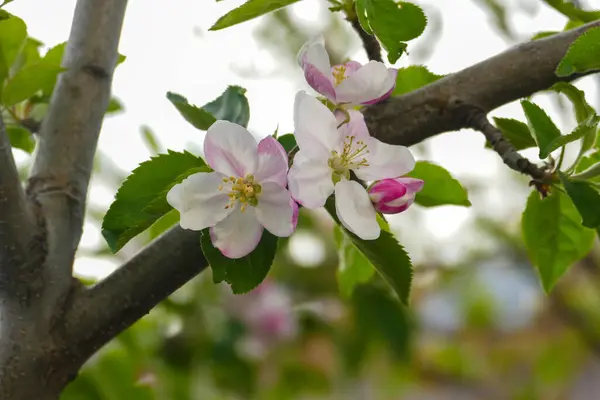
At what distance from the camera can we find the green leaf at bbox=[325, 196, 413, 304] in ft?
1.00

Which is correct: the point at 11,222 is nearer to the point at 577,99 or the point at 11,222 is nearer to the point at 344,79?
the point at 344,79

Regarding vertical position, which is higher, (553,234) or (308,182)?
(308,182)

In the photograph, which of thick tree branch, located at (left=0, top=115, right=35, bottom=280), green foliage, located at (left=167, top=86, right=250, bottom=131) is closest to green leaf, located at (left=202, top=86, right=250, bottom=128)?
green foliage, located at (left=167, top=86, right=250, bottom=131)

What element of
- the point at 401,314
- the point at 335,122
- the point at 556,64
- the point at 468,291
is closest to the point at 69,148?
the point at 335,122

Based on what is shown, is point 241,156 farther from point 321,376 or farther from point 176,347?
point 321,376

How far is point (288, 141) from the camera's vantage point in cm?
33

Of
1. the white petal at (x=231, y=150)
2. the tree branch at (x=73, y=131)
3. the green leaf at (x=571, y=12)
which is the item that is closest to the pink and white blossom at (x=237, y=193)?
the white petal at (x=231, y=150)

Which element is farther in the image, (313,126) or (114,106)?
(114,106)

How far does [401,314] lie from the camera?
0.99m

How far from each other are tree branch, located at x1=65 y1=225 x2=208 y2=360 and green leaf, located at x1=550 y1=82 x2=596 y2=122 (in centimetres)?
20

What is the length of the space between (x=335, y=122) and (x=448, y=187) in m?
0.13

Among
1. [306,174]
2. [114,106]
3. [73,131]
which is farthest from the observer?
[114,106]

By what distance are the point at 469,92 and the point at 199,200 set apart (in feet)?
0.51

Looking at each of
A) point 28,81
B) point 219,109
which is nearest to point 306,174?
point 219,109
